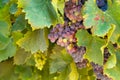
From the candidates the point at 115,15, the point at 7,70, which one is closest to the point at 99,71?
the point at 115,15

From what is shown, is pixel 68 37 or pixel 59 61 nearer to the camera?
pixel 68 37

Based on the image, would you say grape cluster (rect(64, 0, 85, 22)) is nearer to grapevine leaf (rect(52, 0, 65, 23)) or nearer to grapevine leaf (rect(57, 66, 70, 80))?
grapevine leaf (rect(52, 0, 65, 23))

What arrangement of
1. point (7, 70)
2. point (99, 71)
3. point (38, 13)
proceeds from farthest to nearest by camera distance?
1. point (7, 70)
2. point (99, 71)
3. point (38, 13)

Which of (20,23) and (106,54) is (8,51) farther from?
(106,54)

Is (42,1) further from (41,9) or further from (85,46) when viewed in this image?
(85,46)

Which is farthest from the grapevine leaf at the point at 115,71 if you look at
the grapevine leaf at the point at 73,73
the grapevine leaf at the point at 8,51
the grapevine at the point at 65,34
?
the grapevine leaf at the point at 8,51

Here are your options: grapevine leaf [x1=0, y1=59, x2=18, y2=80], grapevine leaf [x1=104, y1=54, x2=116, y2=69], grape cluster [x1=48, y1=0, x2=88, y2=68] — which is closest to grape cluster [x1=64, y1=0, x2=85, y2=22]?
grape cluster [x1=48, y1=0, x2=88, y2=68]
